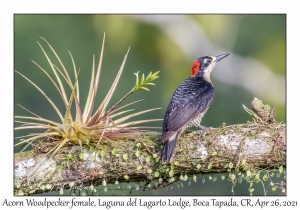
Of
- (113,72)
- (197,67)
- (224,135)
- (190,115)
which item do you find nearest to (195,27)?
(197,67)

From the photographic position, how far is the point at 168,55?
12898mm

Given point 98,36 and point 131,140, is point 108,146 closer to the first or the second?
point 131,140

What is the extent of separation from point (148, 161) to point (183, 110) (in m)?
1.02

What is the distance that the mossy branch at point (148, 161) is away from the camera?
501cm

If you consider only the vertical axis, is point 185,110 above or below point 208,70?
below

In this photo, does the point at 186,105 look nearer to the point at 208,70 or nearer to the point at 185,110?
the point at 185,110

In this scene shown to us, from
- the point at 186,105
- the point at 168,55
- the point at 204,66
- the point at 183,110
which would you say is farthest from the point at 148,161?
the point at 168,55

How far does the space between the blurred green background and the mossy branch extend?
227 inches

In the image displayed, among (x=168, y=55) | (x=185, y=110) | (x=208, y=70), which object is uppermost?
(x=168, y=55)

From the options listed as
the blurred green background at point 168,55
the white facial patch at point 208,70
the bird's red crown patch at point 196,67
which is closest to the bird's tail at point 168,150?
the white facial patch at point 208,70

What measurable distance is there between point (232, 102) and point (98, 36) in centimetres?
659

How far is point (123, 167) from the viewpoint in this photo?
199 inches

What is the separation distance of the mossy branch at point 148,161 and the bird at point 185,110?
0.38 feet
